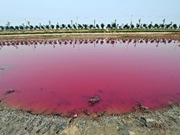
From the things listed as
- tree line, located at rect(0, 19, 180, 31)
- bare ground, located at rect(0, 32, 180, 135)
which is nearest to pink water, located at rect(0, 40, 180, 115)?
bare ground, located at rect(0, 32, 180, 135)

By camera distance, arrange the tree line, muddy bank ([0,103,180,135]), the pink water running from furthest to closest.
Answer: the tree line → the pink water → muddy bank ([0,103,180,135])

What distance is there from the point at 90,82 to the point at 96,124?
685cm

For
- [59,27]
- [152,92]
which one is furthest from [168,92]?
[59,27]

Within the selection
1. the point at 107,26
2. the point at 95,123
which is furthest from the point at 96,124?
the point at 107,26

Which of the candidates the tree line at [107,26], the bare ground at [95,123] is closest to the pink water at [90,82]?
the bare ground at [95,123]

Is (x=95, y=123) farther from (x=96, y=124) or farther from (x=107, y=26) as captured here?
(x=107, y=26)

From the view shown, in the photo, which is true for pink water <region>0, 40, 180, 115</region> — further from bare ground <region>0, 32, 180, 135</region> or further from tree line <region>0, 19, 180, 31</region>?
tree line <region>0, 19, 180, 31</region>

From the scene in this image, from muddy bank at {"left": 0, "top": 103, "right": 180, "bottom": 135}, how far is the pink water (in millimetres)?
1066

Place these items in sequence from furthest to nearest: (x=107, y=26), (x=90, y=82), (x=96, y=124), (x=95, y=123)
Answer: (x=107, y=26)
(x=90, y=82)
(x=95, y=123)
(x=96, y=124)

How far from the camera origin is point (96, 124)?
10594 mm

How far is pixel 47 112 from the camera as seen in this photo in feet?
40.8

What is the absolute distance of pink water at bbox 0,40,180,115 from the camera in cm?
1345

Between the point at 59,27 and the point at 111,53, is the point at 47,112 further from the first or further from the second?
the point at 59,27

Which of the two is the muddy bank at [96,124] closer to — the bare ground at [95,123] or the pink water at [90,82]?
the bare ground at [95,123]
